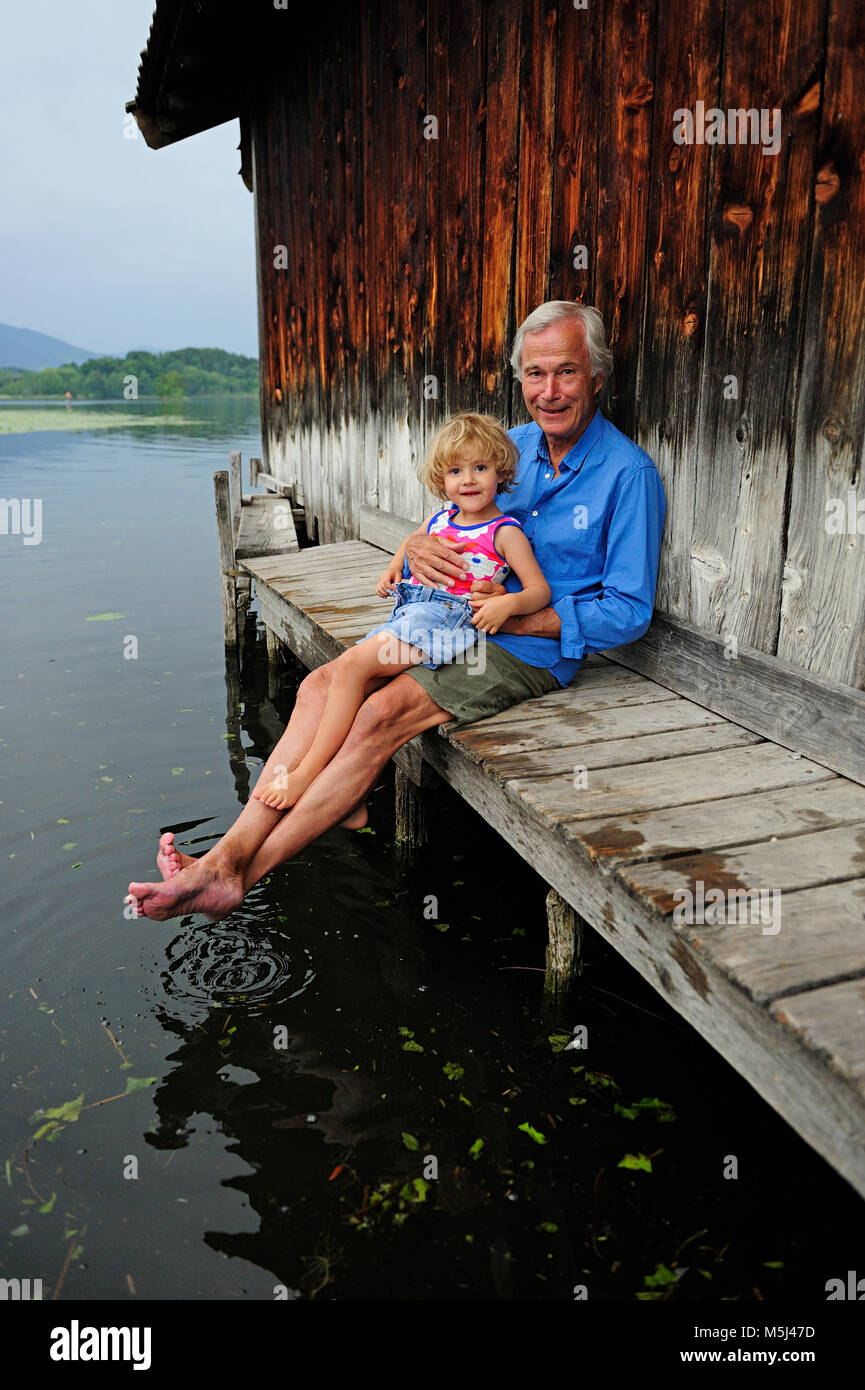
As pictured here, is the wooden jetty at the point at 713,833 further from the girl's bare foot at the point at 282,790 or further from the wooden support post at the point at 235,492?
→ the wooden support post at the point at 235,492

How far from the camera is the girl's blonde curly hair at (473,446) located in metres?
3.47

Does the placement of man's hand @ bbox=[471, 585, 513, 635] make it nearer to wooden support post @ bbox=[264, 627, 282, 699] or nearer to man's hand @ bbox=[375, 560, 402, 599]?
man's hand @ bbox=[375, 560, 402, 599]

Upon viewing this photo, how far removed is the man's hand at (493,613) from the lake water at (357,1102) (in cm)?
132

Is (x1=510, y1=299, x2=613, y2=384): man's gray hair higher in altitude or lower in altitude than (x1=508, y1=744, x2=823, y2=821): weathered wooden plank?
higher

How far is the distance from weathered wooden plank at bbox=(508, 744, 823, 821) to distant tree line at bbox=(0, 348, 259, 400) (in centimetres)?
6102

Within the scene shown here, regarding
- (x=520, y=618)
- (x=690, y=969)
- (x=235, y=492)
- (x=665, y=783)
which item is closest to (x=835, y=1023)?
(x=690, y=969)

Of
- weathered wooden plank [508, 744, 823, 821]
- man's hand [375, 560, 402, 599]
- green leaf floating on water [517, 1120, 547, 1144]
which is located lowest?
green leaf floating on water [517, 1120, 547, 1144]

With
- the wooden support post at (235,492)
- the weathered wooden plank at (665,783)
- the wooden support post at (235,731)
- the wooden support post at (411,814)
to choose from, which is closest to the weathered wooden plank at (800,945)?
the weathered wooden plank at (665,783)

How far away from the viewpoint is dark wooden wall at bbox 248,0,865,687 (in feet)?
8.96

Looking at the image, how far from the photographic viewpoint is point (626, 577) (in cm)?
346

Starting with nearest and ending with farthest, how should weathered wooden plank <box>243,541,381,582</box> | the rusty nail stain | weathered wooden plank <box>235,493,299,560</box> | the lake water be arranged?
the rusty nail stain < the lake water < weathered wooden plank <box>243,541,381,582</box> < weathered wooden plank <box>235,493,299,560</box>

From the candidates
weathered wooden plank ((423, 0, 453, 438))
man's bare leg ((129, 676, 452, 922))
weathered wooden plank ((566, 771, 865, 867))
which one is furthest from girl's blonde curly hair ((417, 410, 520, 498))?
weathered wooden plank ((423, 0, 453, 438))
